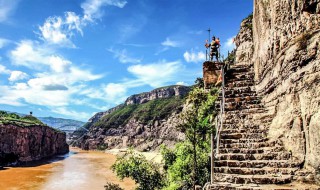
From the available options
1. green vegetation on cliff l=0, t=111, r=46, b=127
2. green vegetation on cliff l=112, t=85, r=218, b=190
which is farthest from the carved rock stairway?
green vegetation on cliff l=0, t=111, r=46, b=127

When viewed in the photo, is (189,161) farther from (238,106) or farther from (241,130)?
(241,130)

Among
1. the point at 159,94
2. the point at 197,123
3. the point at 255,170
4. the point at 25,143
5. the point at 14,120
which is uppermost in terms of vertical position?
the point at 159,94

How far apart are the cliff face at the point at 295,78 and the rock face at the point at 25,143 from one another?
2146 inches

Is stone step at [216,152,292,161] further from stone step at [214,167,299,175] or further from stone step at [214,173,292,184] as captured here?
stone step at [214,173,292,184]

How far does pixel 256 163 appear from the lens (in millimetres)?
11125

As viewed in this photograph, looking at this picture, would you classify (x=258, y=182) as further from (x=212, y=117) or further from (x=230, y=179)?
(x=212, y=117)

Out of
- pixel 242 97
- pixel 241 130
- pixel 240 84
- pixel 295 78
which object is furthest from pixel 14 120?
pixel 295 78

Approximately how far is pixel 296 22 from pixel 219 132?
588 cm

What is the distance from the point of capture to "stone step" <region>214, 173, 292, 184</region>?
9.79 metres

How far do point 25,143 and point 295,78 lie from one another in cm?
6416

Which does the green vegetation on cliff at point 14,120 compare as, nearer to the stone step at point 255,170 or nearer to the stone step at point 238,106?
the stone step at point 238,106

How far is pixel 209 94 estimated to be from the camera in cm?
2042

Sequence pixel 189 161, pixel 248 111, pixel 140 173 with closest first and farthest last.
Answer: pixel 248 111
pixel 189 161
pixel 140 173

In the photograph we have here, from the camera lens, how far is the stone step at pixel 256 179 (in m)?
9.79
